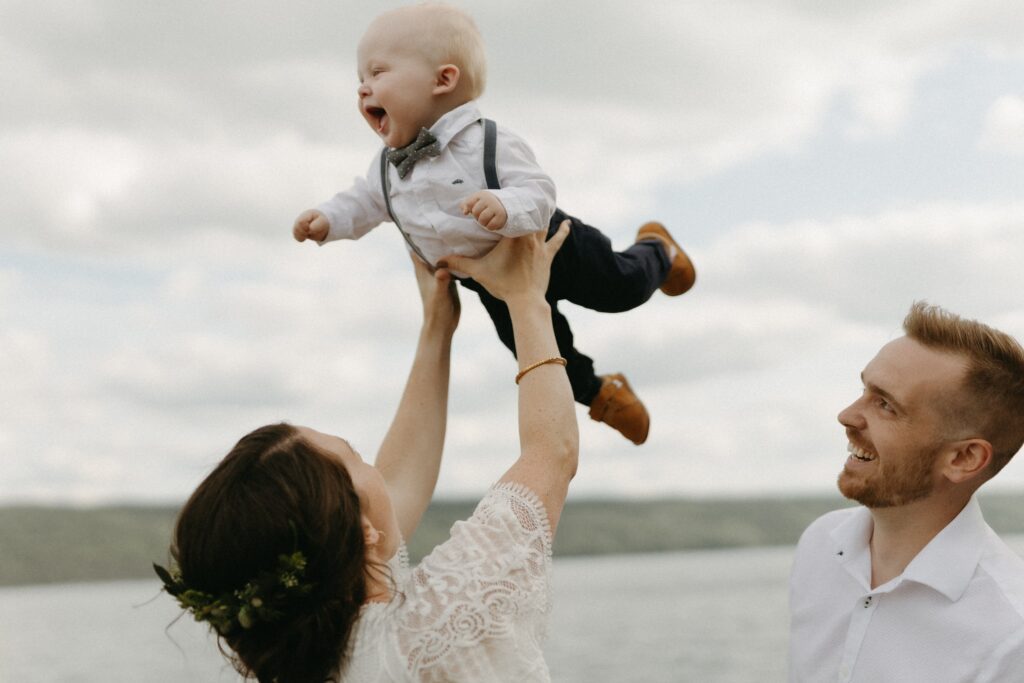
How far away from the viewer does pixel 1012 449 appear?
12.7 feet

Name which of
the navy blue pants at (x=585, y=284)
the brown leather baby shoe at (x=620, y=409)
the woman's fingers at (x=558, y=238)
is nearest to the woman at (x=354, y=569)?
the woman's fingers at (x=558, y=238)

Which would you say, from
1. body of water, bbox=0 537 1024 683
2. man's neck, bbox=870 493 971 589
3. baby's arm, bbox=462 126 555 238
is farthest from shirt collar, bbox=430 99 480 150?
body of water, bbox=0 537 1024 683

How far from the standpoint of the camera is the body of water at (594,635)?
59.7 meters

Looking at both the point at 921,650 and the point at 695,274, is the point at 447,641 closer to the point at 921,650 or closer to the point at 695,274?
the point at 921,650

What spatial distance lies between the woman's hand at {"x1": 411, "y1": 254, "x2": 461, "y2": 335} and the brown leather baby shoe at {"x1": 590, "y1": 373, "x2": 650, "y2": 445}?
65 cm

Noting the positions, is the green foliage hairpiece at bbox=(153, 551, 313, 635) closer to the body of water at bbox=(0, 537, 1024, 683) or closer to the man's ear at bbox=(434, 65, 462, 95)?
the man's ear at bbox=(434, 65, 462, 95)

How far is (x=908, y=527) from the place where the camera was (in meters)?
3.80

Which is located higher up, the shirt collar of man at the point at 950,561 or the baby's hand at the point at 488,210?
the baby's hand at the point at 488,210

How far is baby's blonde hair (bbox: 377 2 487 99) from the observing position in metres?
3.44

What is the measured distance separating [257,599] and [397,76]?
1.58 metres

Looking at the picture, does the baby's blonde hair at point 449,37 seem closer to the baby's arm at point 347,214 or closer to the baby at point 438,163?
the baby at point 438,163

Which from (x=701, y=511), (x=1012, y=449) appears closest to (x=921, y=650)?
(x=1012, y=449)

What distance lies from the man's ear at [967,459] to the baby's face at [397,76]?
192cm

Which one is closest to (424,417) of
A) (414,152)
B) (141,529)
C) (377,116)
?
(414,152)
